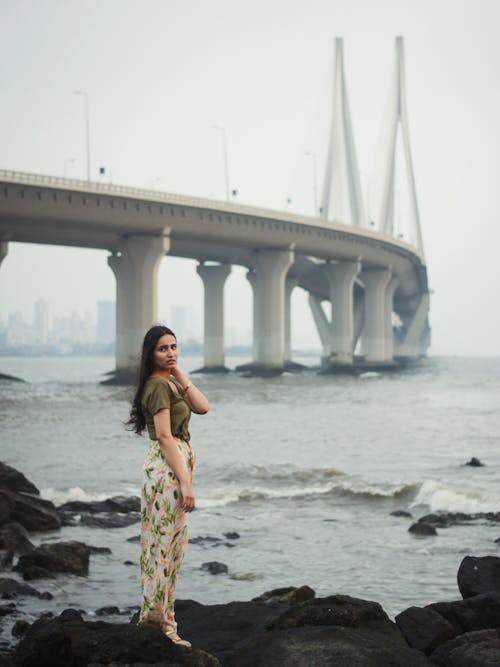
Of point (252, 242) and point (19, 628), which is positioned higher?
point (252, 242)

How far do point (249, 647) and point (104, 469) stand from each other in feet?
54.2

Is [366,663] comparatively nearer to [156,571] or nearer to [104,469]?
[156,571]

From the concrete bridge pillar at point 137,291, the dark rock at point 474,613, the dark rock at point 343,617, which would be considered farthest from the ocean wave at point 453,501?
the concrete bridge pillar at point 137,291

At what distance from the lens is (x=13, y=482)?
16422 mm

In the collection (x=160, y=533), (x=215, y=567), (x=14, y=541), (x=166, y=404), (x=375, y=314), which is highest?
(x=375, y=314)

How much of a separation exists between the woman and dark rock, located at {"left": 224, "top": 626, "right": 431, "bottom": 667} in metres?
0.46

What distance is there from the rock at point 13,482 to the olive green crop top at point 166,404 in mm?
10774

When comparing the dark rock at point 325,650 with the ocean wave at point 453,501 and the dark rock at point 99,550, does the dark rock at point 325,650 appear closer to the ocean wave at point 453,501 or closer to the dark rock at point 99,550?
the dark rock at point 99,550

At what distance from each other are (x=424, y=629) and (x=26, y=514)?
812 cm

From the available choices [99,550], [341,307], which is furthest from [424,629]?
[341,307]

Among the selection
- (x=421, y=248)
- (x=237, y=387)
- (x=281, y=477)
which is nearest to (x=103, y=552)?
(x=281, y=477)

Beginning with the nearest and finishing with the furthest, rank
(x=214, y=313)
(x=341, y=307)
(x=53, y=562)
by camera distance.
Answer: (x=53, y=562), (x=214, y=313), (x=341, y=307)

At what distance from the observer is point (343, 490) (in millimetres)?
18703

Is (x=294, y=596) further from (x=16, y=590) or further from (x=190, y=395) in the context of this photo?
(x=190, y=395)
